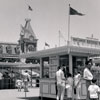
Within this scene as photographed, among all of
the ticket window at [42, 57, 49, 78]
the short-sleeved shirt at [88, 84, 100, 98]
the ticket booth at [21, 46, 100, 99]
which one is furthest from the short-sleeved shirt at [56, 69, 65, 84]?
the ticket window at [42, 57, 49, 78]

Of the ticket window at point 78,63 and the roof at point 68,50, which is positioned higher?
the roof at point 68,50

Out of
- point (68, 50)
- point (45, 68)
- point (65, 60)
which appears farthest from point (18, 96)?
point (68, 50)

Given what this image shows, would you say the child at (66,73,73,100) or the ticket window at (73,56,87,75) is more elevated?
the ticket window at (73,56,87,75)

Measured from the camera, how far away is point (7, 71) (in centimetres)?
3022

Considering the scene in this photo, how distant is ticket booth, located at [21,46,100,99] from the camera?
14641 mm

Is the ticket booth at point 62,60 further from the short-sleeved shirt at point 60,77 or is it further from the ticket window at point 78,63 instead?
the short-sleeved shirt at point 60,77

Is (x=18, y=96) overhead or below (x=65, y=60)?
below

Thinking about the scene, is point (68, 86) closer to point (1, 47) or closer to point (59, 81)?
point (59, 81)

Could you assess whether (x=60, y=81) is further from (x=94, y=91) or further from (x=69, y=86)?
(x=94, y=91)

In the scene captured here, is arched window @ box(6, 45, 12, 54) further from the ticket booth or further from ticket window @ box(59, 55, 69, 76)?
ticket window @ box(59, 55, 69, 76)

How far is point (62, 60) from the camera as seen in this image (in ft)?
51.2

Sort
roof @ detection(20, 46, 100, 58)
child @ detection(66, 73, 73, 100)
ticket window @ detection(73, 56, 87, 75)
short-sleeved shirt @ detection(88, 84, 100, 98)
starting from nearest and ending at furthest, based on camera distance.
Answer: short-sleeved shirt @ detection(88, 84, 100, 98)
child @ detection(66, 73, 73, 100)
roof @ detection(20, 46, 100, 58)
ticket window @ detection(73, 56, 87, 75)

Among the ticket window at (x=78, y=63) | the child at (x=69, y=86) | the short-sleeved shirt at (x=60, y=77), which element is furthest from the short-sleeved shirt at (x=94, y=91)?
the ticket window at (x=78, y=63)

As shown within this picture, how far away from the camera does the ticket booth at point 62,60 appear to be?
14.6 meters
